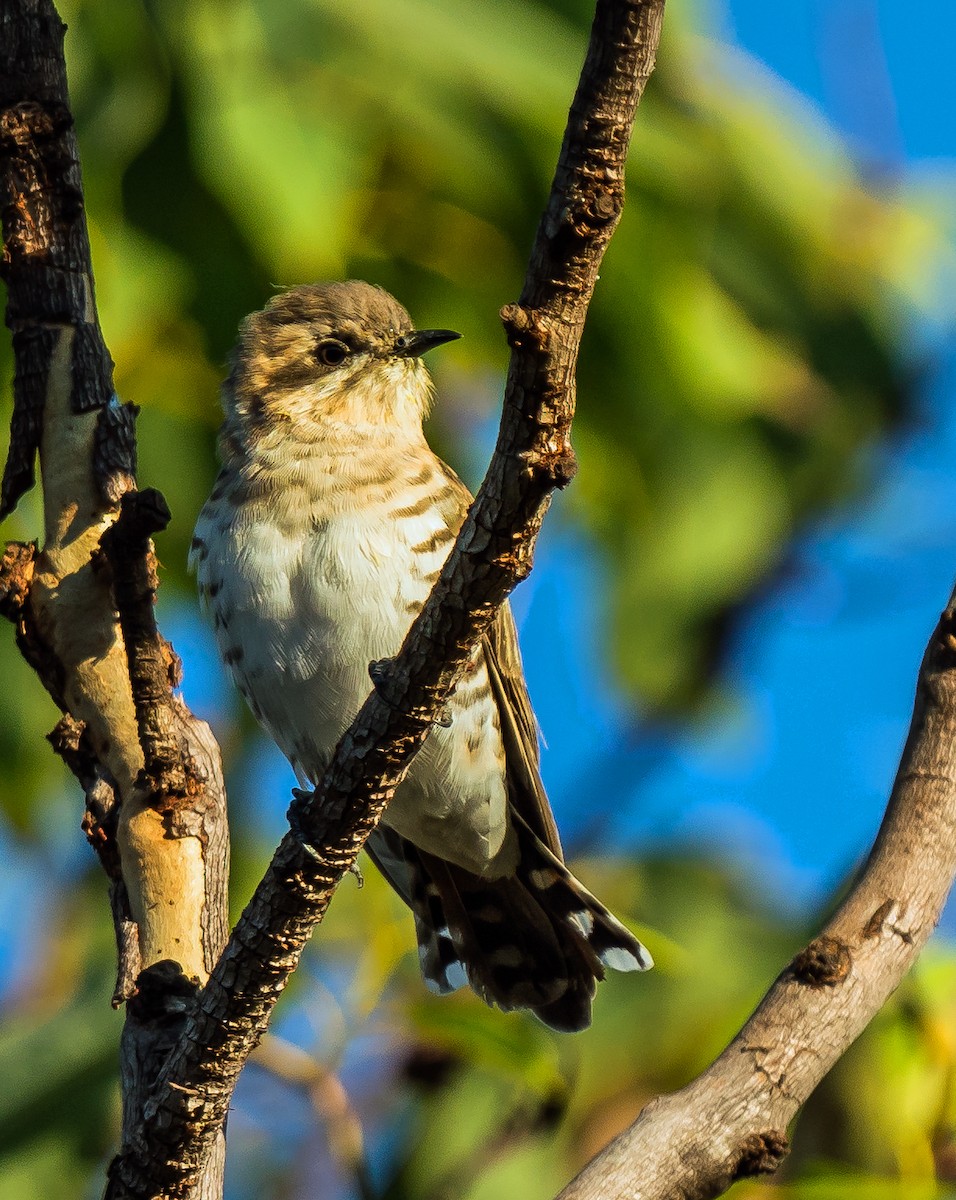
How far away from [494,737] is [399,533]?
0.90 meters

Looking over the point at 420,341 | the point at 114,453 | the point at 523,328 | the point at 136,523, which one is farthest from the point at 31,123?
the point at 523,328

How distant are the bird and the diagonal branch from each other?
1391mm

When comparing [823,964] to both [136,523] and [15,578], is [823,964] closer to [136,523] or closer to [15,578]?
[136,523]

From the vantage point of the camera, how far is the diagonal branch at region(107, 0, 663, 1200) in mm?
2482

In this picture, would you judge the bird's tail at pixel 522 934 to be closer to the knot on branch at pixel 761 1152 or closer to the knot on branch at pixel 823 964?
the knot on branch at pixel 823 964

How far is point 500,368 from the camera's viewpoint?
5367 mm

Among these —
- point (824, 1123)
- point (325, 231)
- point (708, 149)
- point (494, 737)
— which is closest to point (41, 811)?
point (494, 737)

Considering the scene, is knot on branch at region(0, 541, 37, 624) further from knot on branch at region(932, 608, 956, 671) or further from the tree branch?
knot on branch at region(932, 608, 956, 671)

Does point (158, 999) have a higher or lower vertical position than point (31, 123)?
lower

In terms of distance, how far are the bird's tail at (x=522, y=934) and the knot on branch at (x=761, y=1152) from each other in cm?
177

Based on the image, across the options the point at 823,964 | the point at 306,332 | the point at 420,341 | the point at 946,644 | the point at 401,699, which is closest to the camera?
the point at 401,699

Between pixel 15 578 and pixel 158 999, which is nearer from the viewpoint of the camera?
pixel 158 999

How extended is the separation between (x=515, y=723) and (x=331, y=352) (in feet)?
5.18

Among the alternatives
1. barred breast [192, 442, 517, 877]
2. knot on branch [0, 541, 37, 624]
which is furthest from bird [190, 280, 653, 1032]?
knot on branch [0, 541, 37, 624]
